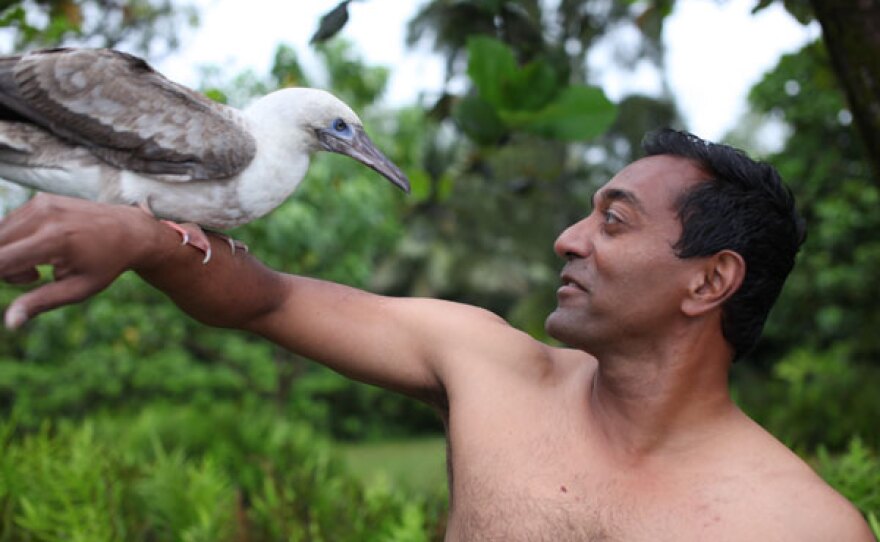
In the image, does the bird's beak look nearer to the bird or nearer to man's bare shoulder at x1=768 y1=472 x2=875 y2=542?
the bird

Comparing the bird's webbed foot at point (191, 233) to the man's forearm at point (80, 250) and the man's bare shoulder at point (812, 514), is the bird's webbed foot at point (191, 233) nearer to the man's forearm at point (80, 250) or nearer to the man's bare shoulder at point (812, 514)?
the man's forearm at point (80, 250)

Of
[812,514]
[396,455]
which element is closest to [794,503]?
[812,514]

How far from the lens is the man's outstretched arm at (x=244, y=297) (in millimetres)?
1307

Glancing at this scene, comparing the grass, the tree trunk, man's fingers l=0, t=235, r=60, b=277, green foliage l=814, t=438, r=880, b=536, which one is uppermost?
the tree trunk

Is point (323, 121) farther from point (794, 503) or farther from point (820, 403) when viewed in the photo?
point (820, 403)

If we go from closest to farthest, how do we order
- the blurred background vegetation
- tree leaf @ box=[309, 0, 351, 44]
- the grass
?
tree leaf @ box=[309, 0, 351, 44], the blurred background vegetation, the grass

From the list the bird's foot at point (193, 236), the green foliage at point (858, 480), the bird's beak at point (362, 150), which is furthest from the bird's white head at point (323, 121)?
the green foliage at point (858, 480)

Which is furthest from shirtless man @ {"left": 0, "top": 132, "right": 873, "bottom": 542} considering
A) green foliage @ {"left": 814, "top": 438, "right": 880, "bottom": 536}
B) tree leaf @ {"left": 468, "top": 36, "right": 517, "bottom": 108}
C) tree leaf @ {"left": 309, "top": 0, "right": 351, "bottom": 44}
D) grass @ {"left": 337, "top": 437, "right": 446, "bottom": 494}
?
grass @ {"left": 337, "top": 437, "right": 446, "bottom": 494}

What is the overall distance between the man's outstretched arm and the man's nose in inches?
11.4

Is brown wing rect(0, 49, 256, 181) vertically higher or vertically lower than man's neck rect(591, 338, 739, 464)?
higher

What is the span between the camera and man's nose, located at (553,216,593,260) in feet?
6.44

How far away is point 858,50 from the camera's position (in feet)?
7.66

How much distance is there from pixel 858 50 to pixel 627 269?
866 millimetres

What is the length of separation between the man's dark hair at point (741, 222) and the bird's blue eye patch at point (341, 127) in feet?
2.10
